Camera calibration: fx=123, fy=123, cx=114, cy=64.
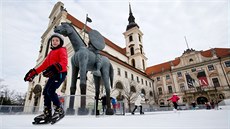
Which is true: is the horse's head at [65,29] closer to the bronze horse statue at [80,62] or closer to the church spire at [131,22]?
the bronze horse statue at [80,62]

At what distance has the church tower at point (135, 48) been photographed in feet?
113

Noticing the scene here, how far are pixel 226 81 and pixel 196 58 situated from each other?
781cm

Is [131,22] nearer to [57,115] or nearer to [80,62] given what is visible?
[80,62]

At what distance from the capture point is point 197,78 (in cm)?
2988

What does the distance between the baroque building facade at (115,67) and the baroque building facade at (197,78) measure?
13.5 feet

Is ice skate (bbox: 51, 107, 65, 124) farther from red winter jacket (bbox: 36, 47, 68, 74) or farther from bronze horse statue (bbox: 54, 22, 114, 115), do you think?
bronze horse statue (bbox: 54, 22, 114, 115)

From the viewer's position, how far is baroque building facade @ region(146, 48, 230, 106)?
2708 centimetres

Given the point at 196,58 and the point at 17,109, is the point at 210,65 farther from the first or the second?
the point at 17,109

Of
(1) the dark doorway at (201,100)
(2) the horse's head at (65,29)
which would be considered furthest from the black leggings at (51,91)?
(1) the dark doorway at (201,100)

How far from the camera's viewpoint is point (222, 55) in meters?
29.0

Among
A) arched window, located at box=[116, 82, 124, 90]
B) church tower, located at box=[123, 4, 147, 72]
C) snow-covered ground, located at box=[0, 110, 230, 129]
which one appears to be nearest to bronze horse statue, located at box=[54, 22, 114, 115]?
snow-covered ground, located at box=[0, 110, 230, 129]

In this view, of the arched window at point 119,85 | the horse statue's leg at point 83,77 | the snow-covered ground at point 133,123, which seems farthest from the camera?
the arched window at point 119,85

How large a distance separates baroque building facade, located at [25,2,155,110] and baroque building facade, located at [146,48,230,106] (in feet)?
13.5

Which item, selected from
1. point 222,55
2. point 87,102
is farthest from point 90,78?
point 222,55
